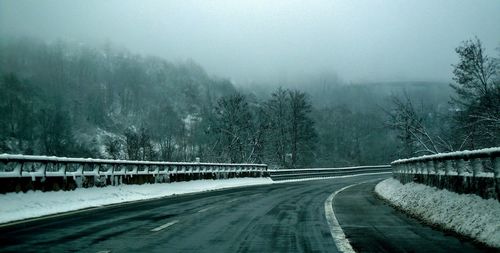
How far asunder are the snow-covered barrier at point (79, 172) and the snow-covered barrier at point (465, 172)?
10552mm

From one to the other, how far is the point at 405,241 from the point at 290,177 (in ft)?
127

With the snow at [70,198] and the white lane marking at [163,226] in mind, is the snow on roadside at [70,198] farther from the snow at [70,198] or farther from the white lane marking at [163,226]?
the white lane marking at [163,226]

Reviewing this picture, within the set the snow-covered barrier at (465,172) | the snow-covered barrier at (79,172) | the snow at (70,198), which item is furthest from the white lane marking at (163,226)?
the snow-covered barrier at (465,172)

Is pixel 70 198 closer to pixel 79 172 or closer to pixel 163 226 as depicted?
pixel 79 172

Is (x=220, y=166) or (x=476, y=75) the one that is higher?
(x=476, y=75)

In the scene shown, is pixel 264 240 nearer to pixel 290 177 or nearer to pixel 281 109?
pixel 290 177

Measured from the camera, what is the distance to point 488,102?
30.3 meters

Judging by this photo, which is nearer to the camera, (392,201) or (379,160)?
(392,201)

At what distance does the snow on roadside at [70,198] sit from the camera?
40.7ft

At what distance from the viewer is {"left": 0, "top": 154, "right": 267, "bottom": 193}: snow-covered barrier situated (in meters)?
13.0

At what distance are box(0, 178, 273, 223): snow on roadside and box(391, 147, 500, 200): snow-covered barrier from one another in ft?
33.2

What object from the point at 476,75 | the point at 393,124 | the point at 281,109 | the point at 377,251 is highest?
the point at 281,109

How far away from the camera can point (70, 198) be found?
15.7 metres

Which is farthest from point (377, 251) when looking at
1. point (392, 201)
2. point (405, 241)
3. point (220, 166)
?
point (220, 166)
